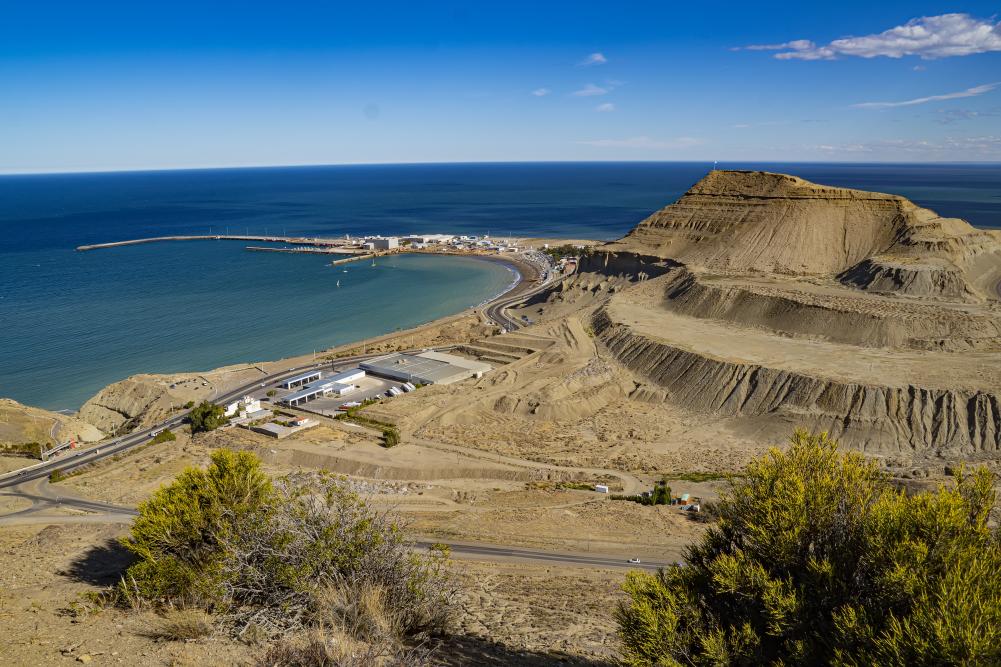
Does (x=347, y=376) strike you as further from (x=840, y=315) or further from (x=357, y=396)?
(x=840, y=315)

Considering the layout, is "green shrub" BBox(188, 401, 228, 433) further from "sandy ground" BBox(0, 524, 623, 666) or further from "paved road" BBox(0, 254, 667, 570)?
"sandy ground" BBox(0, 524, 623, 666)

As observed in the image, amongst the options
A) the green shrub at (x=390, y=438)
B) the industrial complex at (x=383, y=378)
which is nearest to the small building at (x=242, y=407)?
the industrial complex at (x=383, y=378)

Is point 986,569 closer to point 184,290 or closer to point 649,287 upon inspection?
point 649,287

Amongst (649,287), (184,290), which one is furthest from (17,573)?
(184,290)

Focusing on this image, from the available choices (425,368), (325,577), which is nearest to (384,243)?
(425,368)

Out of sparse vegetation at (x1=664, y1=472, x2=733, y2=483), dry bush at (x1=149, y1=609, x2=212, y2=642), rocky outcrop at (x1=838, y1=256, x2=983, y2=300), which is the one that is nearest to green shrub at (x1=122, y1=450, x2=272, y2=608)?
dry bush at (x1=149, y1=609, x2=212, y2=642)

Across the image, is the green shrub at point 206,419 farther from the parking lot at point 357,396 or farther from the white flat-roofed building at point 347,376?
the white flat-roofed building at point 347,376
